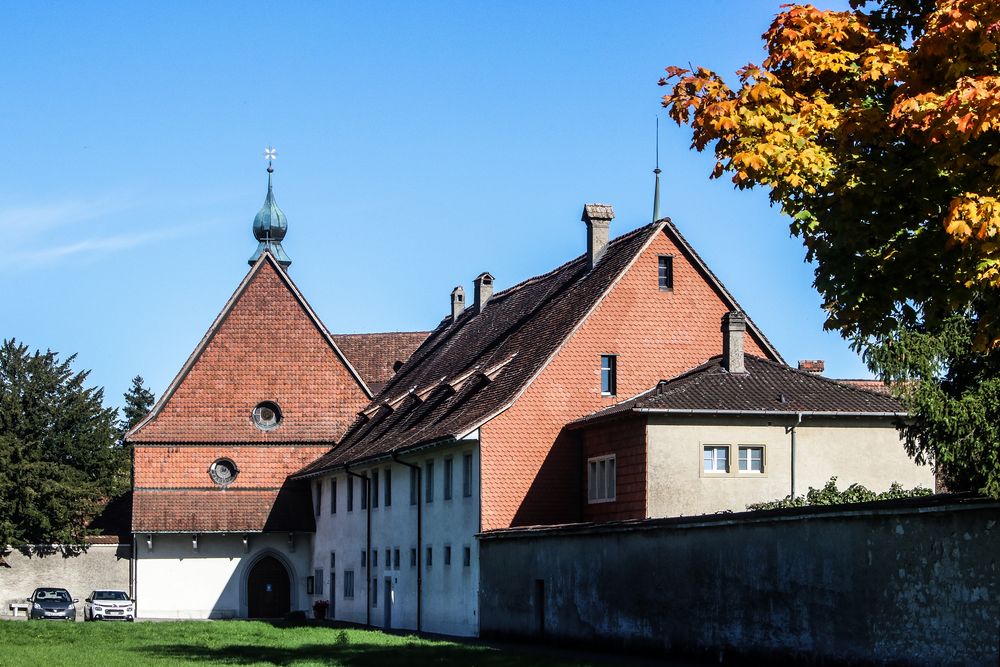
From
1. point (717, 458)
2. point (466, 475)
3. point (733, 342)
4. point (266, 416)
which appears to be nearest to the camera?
point (717, 458)

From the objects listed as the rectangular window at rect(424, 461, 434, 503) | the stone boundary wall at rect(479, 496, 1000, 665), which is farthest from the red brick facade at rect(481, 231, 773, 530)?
the stone boundary wall at rect(479, 496, 1000, 665)

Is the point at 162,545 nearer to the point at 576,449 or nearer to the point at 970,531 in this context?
the point at 576,449

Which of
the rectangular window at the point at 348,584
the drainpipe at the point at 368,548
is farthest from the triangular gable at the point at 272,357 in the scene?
the drainpipe at the point at 368,548

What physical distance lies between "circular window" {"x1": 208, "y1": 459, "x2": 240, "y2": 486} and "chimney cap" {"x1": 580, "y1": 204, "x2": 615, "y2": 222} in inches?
766

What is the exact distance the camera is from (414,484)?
47.8 m

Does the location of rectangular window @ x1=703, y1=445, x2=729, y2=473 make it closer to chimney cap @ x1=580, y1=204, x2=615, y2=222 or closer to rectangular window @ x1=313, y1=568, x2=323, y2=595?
chimney cap @ x1=580, y1=204, x2=615, y2=222

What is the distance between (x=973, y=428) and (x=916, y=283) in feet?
34.4

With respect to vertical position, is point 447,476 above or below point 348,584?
above

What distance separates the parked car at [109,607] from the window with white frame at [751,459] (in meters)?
25.7

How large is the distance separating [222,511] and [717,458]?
2589 cm

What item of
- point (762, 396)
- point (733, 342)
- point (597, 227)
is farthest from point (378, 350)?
point (762, 396)

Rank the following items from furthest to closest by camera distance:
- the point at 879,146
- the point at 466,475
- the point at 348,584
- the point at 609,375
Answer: the point at 348,584, the point at 609,375, the point at 466,475, the point at 879,146

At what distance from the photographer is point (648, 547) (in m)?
30.0

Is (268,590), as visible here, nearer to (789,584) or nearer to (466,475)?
(466,475)
